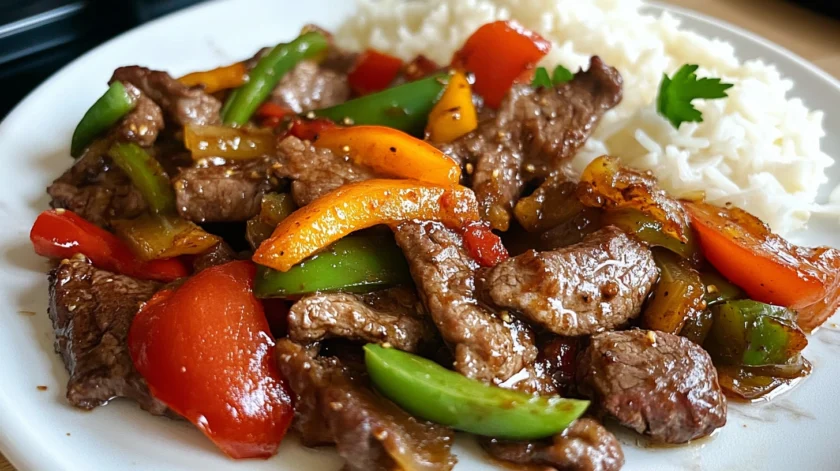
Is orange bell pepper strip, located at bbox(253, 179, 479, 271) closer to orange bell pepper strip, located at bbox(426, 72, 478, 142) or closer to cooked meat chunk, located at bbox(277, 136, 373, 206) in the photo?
cooked meat chunk, located at bbox(277, 136, 373, 206)

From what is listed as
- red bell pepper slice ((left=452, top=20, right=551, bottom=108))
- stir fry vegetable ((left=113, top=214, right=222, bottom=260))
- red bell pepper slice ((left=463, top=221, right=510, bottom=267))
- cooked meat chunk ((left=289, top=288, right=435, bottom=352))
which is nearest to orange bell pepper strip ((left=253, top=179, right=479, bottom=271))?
red bell pepper slice ((left=463, top=221, right=510, bottom=267))

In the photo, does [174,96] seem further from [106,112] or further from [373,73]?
[373,73]

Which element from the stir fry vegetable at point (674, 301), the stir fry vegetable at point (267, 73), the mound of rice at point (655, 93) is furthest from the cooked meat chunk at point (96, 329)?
the mound of rice at point (655, 93)

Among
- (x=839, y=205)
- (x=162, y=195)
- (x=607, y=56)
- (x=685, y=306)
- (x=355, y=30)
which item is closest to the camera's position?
(x=685, y=306)

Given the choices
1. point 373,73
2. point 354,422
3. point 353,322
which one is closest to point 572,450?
point 354,422

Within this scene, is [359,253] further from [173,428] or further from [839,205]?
[839,205]

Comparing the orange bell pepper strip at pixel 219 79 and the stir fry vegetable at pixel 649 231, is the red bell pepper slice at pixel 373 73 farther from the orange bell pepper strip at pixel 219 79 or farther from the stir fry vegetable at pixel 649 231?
the stir fry vegetable at pixel 649 231

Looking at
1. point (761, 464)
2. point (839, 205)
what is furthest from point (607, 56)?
point (761, 464)
